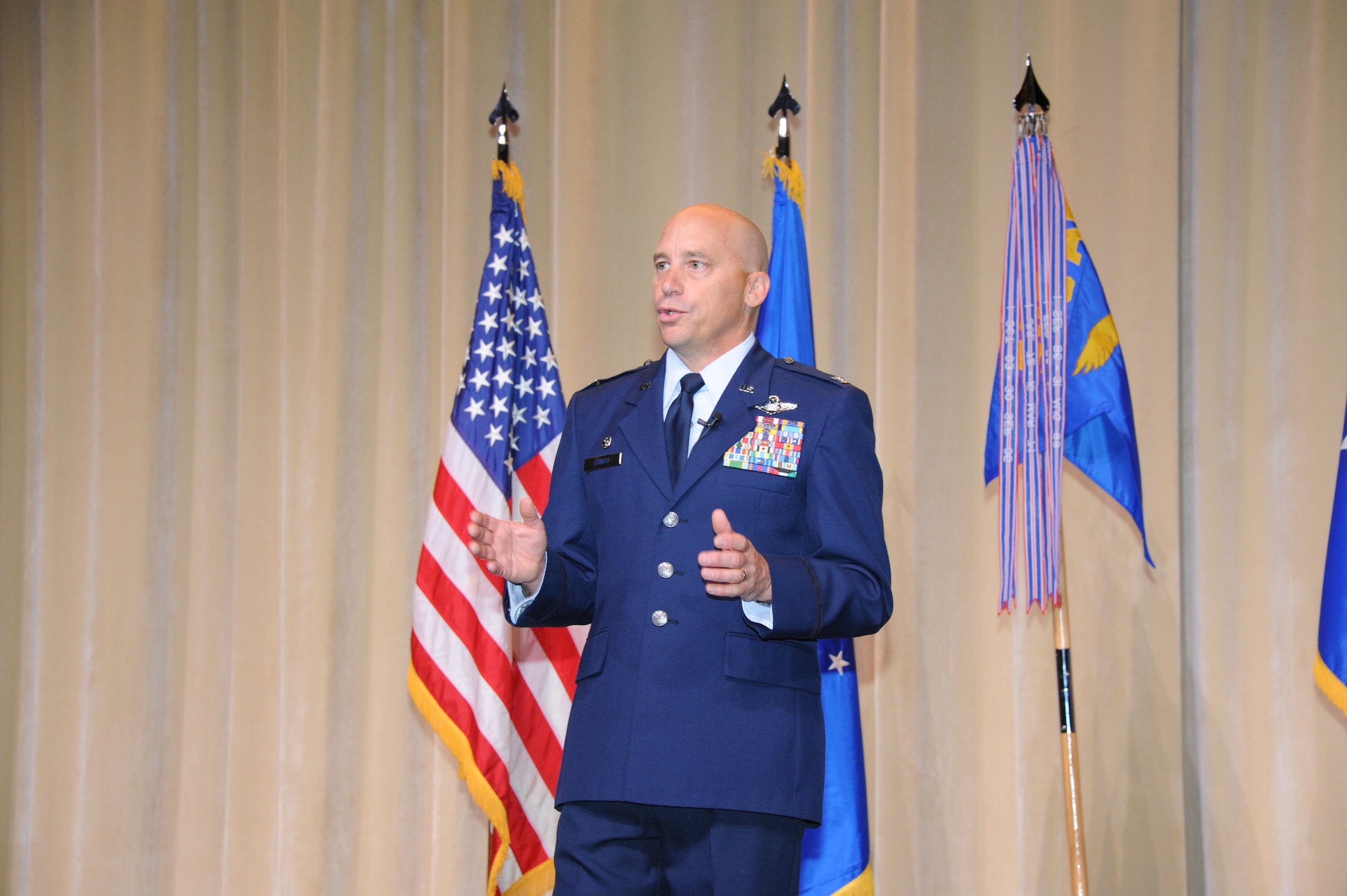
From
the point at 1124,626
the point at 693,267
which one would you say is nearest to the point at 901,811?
the point at 1124,626

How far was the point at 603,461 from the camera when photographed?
6.92 feet

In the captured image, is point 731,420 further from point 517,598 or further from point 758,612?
point 517,598

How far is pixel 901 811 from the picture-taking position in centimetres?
356

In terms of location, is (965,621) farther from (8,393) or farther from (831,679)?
(8,393)

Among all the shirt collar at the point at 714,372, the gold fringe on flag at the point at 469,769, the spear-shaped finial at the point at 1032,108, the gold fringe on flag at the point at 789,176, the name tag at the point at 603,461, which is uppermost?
the spear-shaped finial at the point at 1032,108

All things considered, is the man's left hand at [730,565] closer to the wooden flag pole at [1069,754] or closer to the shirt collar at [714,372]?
the shirt collar at [714,372]

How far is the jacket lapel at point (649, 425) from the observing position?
6.62ft

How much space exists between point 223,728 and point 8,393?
150 cm

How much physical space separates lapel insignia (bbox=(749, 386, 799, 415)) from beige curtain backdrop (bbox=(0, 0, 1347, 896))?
1.67m

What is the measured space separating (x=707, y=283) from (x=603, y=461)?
38 centimetres

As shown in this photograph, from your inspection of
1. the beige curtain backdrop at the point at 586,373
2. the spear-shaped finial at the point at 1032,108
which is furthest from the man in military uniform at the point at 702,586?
the beige curtain backdrop at the point at 586,373

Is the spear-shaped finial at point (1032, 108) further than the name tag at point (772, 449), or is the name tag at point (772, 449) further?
the spear-shaped finial at point (1032, 108)

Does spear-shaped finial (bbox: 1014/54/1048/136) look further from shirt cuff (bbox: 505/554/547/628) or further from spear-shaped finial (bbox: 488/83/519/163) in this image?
shirt cuff (bbox: 505/554/547/628)

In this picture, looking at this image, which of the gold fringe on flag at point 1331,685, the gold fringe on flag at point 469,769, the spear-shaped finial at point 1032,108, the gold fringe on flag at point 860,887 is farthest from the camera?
the gold fringe on flag at point 469,769
